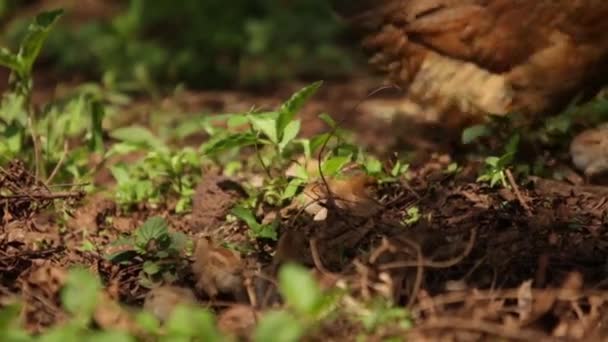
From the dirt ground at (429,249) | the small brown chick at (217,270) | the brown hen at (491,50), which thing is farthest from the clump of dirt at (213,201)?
the brown hen at (491,50)

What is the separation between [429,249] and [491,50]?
1134 millimetres

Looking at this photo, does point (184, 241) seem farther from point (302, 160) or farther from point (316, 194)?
point (302, 160)

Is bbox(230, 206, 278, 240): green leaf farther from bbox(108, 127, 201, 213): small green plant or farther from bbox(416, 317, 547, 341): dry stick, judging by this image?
bbox(416, 317, 547, 341): dry stick

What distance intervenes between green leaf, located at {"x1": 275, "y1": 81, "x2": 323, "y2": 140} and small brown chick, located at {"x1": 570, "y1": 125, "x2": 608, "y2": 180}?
0.93 metres

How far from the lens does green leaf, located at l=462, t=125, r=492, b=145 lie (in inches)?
125

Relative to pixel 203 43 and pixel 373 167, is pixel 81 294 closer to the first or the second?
pixel 373 167

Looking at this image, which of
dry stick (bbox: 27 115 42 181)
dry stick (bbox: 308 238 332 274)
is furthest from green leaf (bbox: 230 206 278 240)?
dry stick (bbox: 27 115 42 181)

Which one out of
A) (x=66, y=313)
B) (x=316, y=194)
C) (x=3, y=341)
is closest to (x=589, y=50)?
(x=316, y=194)

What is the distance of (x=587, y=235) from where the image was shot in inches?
102

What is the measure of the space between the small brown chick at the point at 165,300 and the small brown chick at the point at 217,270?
0.07 meters

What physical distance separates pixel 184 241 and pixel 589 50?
4.82ft

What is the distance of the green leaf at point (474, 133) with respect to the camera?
10.4ft

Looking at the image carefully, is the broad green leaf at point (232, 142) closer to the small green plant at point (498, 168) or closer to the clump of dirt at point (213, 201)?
the clump of dirt at point (213, 201)

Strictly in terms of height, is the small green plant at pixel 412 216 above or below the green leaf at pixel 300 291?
below
